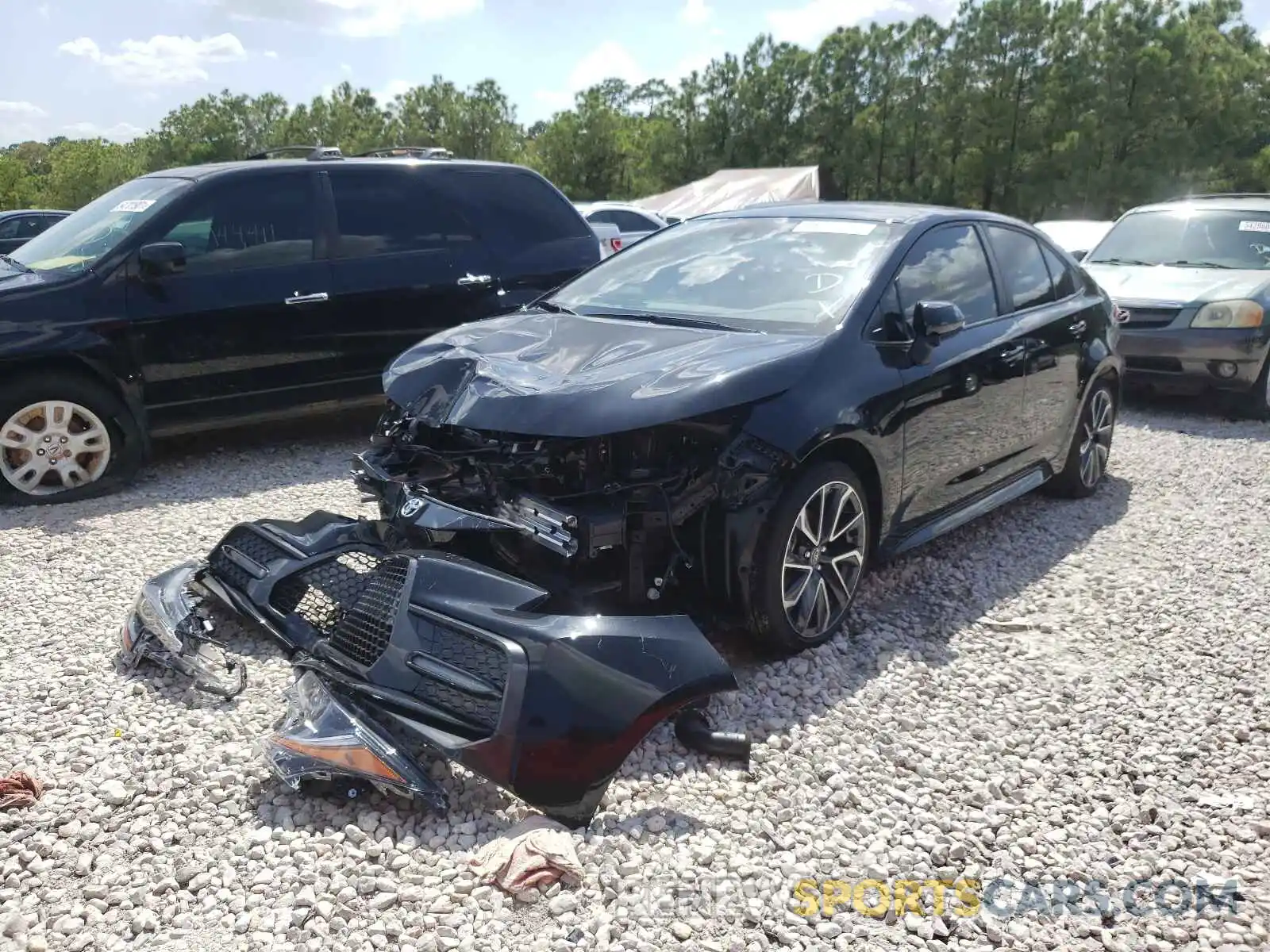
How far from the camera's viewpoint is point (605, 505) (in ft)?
11.1

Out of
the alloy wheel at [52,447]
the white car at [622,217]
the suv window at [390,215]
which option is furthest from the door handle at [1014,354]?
the white car at [622,217]

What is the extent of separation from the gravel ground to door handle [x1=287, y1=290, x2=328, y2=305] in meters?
2.17

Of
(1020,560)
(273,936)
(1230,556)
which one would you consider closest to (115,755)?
(273,936)

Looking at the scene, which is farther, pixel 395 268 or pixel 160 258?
pixel 395 268

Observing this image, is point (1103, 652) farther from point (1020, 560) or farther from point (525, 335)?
point (525, 335)

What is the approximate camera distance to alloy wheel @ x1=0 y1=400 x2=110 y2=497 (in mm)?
5719

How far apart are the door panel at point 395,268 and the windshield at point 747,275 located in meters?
2.15

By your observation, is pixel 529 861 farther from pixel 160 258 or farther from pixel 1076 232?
pixel 1076 232

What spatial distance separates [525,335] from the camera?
4.22 m

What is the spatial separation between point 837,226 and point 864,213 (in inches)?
9.1

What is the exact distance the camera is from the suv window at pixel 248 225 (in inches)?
243

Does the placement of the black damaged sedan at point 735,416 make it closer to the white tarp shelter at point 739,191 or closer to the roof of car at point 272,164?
the roof of car at point 272,164

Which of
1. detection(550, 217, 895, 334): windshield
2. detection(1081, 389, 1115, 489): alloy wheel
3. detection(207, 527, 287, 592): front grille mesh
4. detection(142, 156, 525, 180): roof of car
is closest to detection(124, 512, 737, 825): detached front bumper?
detection(207, 527, 287, 592): front grille mesh

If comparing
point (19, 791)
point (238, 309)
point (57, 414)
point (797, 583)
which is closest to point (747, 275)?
point (797, 583)
